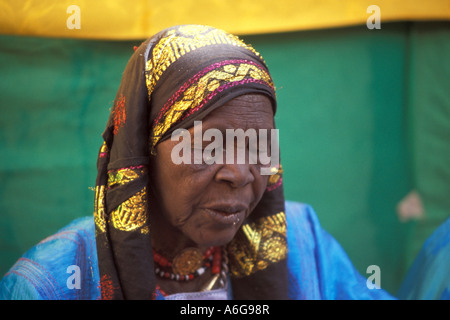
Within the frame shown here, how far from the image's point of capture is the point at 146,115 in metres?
1.64

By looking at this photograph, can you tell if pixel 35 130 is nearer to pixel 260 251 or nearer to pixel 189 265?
pixel 189 265

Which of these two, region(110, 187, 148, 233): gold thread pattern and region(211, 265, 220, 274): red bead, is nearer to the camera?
region(110, 187, 148, 233): gold thread pattern

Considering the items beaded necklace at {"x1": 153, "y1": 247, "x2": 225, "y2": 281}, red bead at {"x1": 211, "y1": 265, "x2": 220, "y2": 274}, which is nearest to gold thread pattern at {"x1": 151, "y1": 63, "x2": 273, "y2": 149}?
beaded necklace at {"x1": 153, "y1": 247, "x2": 225, "y2": 281}

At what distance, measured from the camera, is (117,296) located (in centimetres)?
162

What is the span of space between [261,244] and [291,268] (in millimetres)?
248

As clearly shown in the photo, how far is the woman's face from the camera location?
5.22ft

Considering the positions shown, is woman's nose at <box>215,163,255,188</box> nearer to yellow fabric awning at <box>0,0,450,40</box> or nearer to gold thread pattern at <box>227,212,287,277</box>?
gold thread pattern at <box>227,212,287,277</box>

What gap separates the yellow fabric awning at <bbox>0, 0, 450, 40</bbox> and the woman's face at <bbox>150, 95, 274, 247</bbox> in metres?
0.89

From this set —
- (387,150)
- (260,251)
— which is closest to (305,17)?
(387,150)

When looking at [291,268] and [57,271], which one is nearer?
[57,271]

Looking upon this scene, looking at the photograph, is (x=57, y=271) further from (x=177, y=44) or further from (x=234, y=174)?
(x=177, y=44)

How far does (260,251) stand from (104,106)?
109 centimetres

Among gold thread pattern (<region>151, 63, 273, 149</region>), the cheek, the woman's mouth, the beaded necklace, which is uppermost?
gold thread pattern (<region>151, 63, 273, 149</region>)

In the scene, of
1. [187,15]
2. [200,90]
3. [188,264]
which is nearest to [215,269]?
[188,264]
